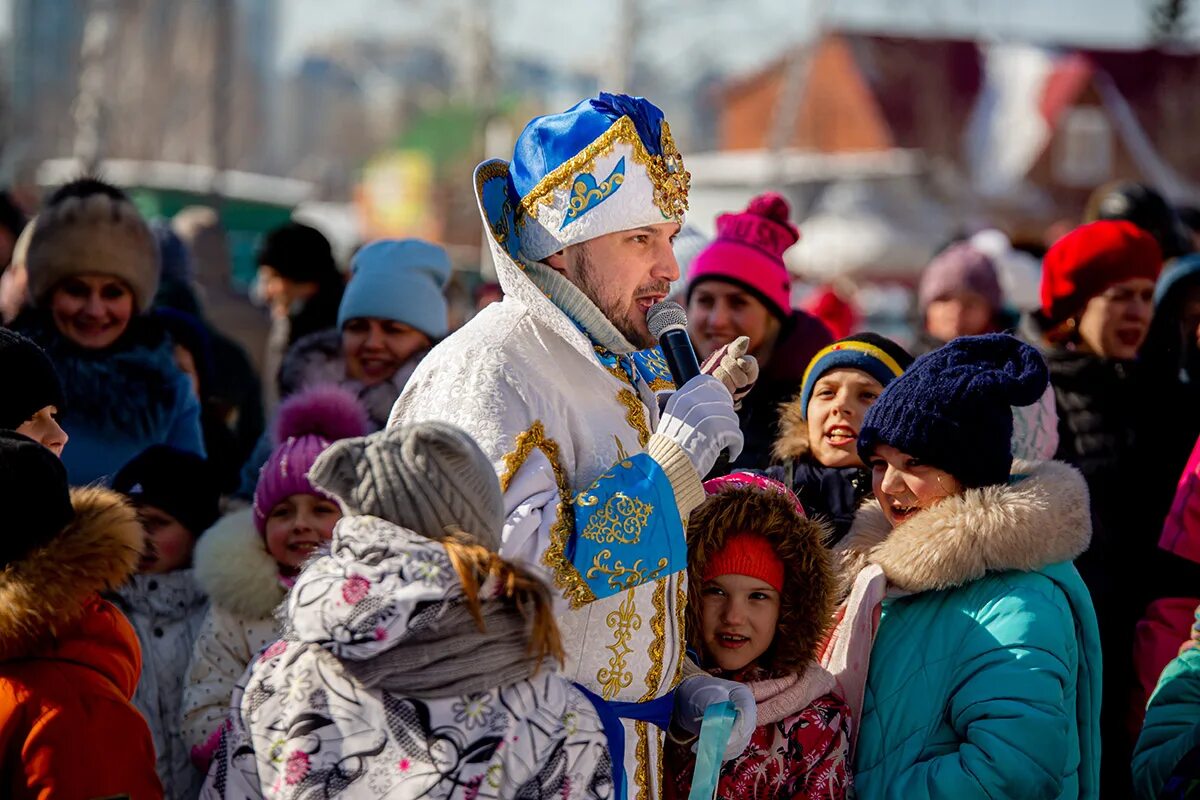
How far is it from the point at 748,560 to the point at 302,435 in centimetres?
167

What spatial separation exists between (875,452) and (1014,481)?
322 millimetres

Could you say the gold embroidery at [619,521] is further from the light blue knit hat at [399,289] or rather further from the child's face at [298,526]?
the light blue knit hat at [399,289]

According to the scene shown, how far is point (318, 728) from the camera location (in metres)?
2.54

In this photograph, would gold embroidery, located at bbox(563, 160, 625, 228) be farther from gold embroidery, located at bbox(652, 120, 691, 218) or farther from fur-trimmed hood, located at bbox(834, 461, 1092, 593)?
fur-trimmed hood, located at bbox(834, 461, 1092, 593)

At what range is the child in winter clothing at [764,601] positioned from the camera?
341cm

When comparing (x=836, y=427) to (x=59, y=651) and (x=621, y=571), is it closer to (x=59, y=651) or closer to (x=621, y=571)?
(x=621, y=571)

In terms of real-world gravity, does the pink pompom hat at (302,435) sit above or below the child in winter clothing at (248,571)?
above

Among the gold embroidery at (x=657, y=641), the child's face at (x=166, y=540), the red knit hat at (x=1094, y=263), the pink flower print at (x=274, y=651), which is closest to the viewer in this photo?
the pink flower print at (x=274, y=651)

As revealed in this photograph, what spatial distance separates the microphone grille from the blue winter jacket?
217cm

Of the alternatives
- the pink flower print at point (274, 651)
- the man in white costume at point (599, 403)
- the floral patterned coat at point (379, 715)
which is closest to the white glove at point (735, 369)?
the man in white costume at point (599, 403)

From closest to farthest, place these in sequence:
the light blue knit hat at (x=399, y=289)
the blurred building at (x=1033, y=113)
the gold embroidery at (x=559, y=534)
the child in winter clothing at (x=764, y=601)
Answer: the gold embroidery at (x=559, y=534)
the child in winter clothing at (x=764, y=601)
the light blue knit hat at (x=399, y=289)
the blurred building at (x=1033, y=113)

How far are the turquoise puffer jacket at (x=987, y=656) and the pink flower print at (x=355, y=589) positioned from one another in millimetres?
1395

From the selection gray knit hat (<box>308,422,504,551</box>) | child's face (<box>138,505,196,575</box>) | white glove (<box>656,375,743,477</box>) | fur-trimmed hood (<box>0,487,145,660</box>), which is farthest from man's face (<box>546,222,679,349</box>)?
child's face (<box>138,505,196,575</box>)

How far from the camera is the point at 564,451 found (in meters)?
2.98
